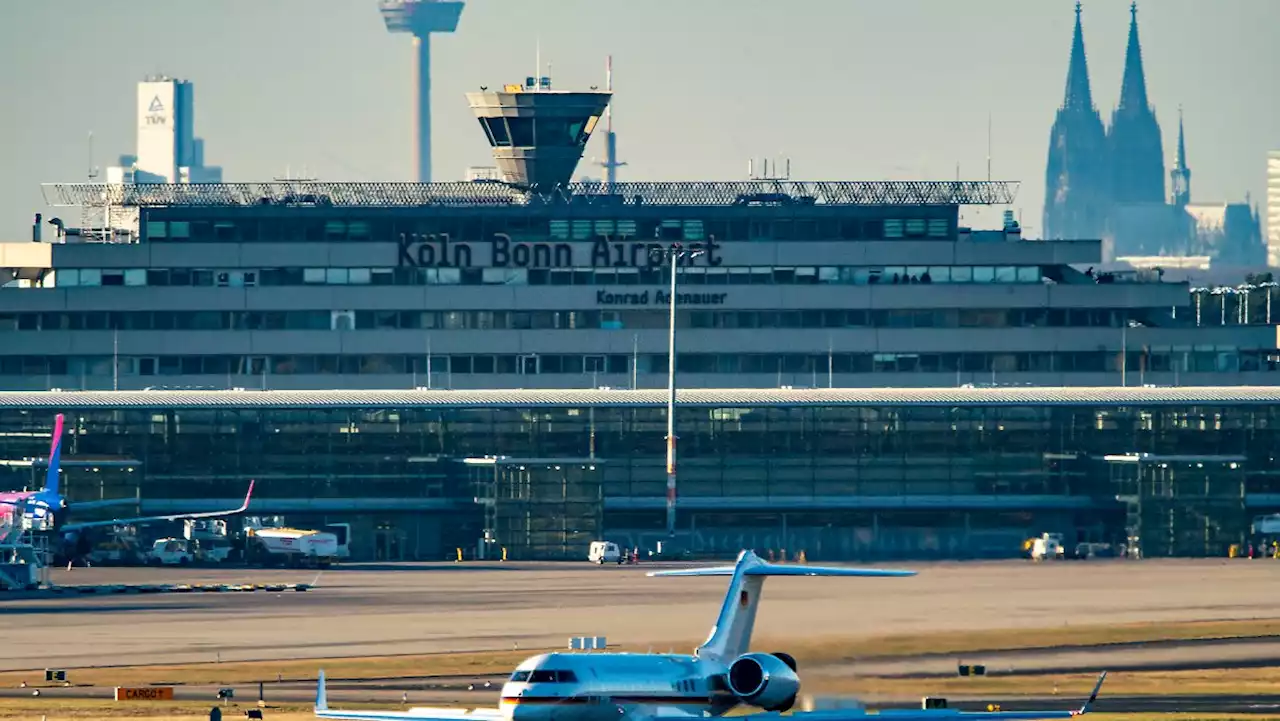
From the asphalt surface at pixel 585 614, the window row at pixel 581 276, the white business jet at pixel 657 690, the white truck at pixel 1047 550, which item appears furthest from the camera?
the window row at pixel 581 276

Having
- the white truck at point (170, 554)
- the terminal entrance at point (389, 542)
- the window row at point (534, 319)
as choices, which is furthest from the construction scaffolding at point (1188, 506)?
the white truck at point (170, 554)

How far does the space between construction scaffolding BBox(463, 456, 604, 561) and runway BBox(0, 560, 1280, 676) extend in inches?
386

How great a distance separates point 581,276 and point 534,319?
5.23 m

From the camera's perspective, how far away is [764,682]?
69688 mm

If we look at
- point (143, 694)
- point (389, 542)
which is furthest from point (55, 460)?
point (143, 694)

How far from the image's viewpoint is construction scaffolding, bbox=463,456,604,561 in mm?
166625

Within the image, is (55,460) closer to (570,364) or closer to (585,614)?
(585,614)

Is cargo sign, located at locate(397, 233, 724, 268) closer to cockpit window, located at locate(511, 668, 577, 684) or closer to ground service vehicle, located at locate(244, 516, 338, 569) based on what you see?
ground service vehicle, located at locate(244, 516, 338, 569)

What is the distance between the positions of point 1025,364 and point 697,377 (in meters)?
25.6

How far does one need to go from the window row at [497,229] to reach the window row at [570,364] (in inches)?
372

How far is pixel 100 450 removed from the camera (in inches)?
6580

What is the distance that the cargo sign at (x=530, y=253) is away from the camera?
197m

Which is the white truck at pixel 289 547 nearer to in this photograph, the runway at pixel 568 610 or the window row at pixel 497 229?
the runway at pixel 568 610

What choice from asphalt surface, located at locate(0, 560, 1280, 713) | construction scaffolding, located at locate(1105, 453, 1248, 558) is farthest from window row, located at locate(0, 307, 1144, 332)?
asphalt surface, located at locate(0, 560, 1280, 713)
